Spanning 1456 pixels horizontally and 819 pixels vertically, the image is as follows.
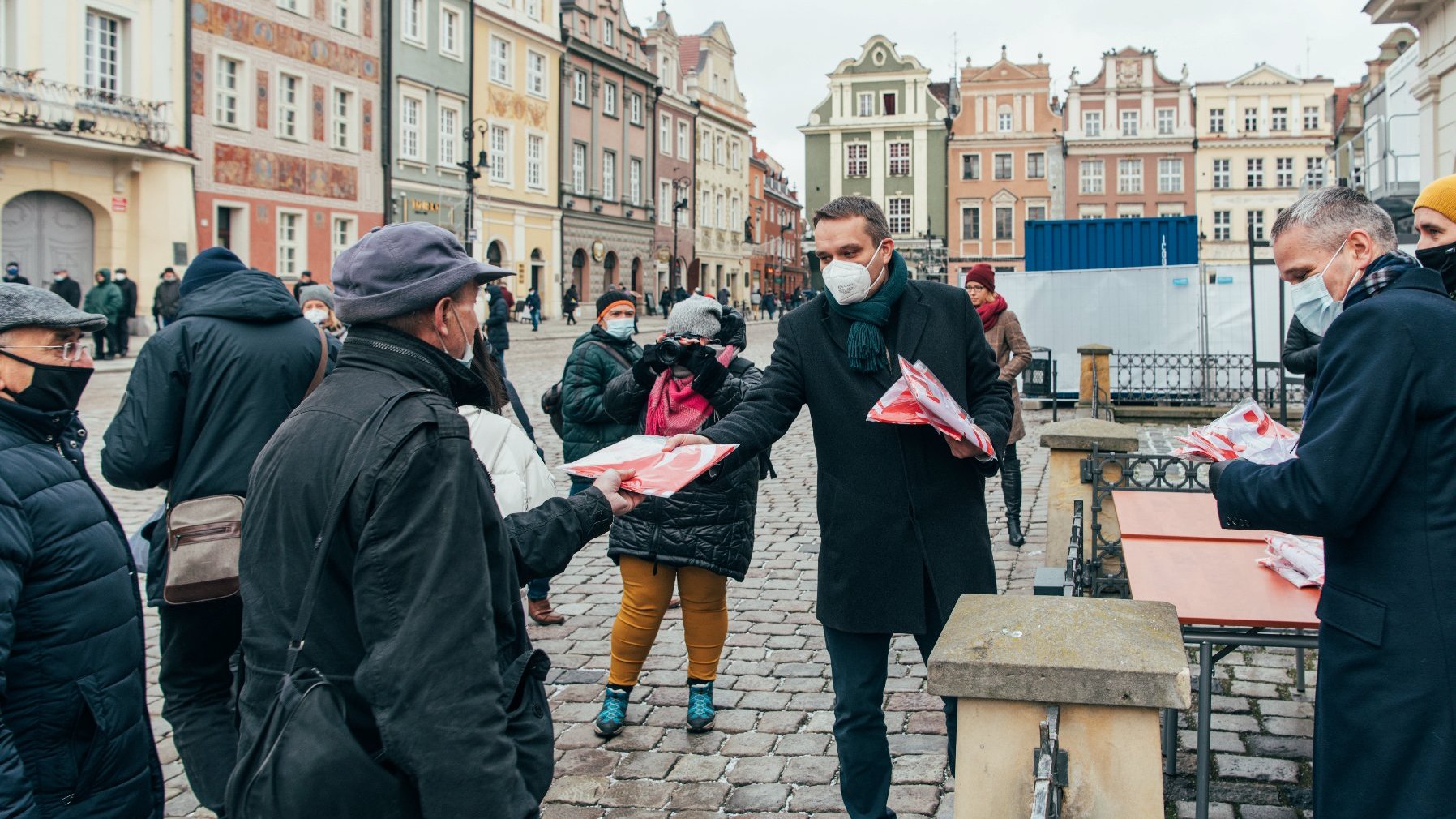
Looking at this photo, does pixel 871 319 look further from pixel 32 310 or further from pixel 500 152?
pixel 500 152

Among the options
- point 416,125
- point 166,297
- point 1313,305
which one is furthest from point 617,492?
point 416,125

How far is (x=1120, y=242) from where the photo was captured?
19547 millimetres

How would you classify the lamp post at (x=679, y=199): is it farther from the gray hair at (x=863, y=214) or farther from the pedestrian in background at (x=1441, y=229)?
the pedestrian in background at (x=1441, y=229)

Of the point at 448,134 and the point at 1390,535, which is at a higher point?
the point at 448,134

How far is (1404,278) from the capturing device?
2.53 meters

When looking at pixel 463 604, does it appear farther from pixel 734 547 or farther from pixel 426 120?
pixel 426 120

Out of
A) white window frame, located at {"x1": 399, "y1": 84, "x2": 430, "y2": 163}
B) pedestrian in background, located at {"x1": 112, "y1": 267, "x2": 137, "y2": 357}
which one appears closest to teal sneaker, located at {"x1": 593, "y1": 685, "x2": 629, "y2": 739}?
pedestrian in background, located at {"x1": 112, "y1": 267, "x2": 137, "y2": 357}

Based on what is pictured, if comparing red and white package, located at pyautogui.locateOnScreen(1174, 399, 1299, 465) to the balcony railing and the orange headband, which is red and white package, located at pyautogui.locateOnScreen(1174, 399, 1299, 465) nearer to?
the orange headband

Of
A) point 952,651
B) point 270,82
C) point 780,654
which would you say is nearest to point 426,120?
point 270,82

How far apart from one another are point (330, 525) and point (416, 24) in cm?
3978

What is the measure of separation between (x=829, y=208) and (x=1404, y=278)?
1739 mm

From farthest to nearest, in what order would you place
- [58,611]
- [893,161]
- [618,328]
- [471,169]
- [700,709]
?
[893,161] < [471,169] < [618,328] < [700,709] < [58,611]

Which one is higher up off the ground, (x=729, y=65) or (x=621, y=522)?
(x=729, y=65)

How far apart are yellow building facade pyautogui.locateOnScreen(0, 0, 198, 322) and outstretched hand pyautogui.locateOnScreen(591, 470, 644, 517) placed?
26682 millimetres
